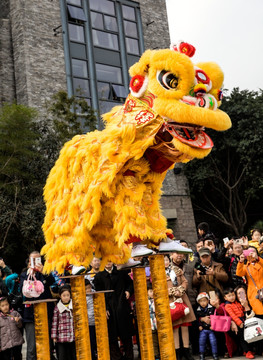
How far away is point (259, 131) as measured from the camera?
1295 cm

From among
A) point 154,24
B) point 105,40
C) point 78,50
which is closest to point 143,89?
point 78,50

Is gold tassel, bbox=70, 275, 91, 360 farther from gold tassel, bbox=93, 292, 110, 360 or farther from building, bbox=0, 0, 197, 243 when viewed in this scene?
building, bbox=0, 0, 197, 243

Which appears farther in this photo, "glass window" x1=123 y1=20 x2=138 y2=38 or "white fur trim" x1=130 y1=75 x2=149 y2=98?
"glass window" x1=123 y1=20 x2=138 y2=38

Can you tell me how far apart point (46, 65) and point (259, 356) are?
9751 millimetres

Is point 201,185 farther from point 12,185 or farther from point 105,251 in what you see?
point 105,251

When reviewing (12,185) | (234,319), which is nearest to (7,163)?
(12,185)

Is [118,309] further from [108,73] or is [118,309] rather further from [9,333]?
[108,73]

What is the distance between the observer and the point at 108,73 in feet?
42.9

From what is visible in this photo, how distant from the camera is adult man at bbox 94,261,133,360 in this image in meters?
4.69

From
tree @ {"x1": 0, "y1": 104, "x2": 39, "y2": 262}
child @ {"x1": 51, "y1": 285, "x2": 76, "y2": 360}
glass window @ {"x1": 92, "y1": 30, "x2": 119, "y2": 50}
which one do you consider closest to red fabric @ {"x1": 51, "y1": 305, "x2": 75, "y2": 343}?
child @ {"x1": 51, "y1": 285, "x2": 76, "y2": 360}

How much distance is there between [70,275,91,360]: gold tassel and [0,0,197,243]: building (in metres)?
9.05

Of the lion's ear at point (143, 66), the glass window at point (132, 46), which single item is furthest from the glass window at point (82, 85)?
the lion's ear at point (143, 66)

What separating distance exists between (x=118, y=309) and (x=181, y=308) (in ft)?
2.26

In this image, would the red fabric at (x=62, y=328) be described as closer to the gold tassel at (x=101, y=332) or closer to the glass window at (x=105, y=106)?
the gold tassel at (x=101, y=332)
